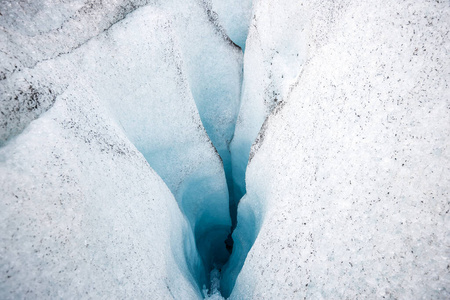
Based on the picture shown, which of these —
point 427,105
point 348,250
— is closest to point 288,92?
point 427,105

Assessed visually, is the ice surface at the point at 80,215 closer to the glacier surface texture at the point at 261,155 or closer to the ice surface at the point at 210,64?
the glacier surface texture at the point at 261,155

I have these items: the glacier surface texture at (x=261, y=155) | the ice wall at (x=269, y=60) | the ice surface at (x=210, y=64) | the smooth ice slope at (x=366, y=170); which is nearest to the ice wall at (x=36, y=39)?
the glacier surface texture at (x=261, y=155)

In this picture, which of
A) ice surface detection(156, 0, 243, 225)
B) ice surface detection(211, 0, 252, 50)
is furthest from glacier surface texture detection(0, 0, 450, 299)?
ice surface detection(211, 0, 252, 50)

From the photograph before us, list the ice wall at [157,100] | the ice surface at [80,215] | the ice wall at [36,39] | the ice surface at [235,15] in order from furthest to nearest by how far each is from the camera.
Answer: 1. the ice surface at [235,15]
2. the ice wall at [157,100]
3. the ice wall at [36,39]
4. the ice surface at [80,215]

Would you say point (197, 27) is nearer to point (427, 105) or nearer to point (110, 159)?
point (110, 159)

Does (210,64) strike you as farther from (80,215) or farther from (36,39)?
(80,215)

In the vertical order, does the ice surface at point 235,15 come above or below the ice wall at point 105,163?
above

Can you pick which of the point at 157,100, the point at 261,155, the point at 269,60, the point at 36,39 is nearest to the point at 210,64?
the point at 269,60

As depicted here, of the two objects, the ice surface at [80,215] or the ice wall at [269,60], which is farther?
the ice wall at [269,60]

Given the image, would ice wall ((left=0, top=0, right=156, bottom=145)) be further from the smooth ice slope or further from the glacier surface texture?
the smooth ice slope
